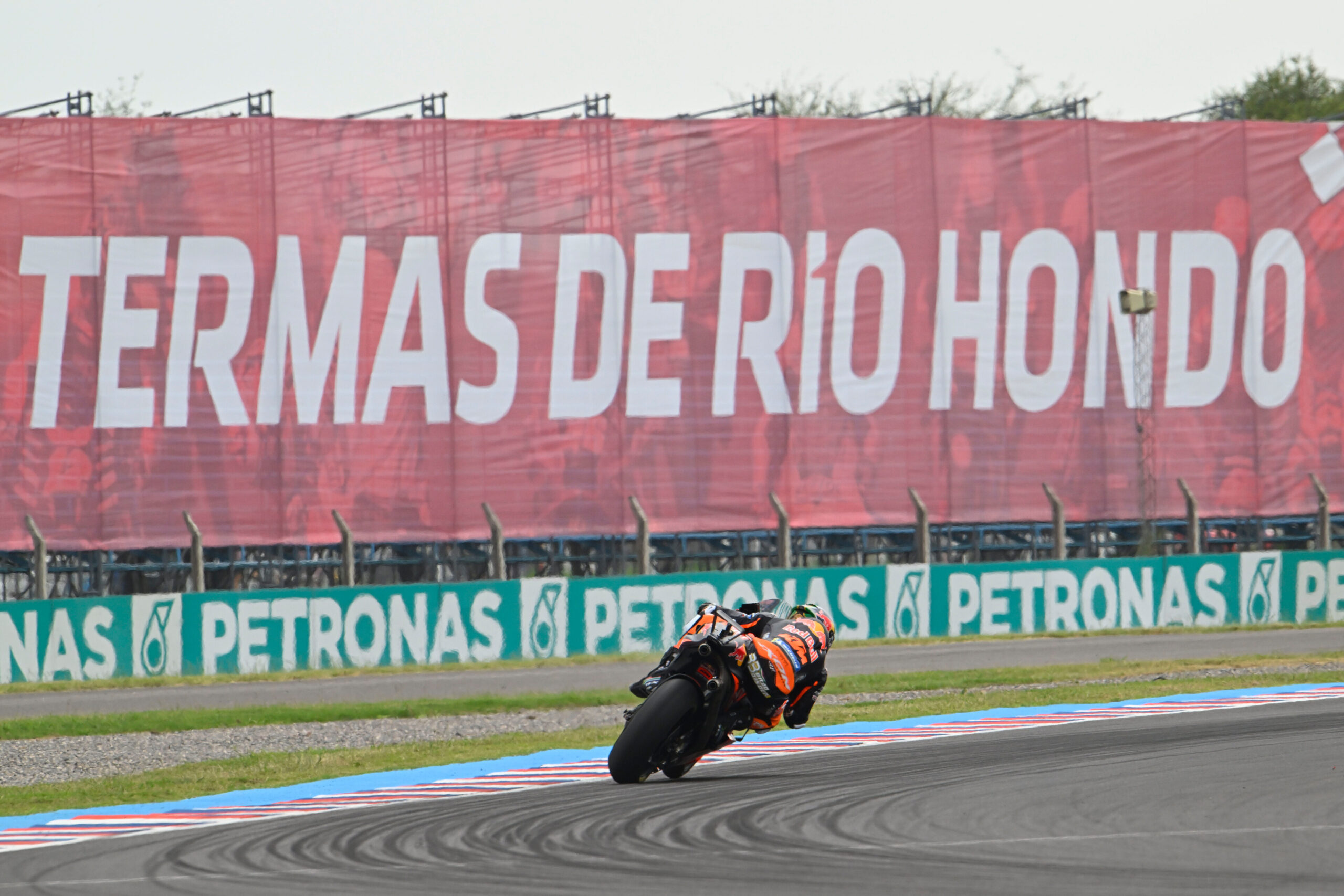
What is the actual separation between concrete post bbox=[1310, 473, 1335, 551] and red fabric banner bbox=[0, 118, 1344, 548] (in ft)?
3.39

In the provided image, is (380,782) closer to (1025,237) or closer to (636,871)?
(636,871)

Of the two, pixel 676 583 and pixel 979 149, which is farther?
pixel 979 149

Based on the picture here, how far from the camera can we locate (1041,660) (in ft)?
77.9

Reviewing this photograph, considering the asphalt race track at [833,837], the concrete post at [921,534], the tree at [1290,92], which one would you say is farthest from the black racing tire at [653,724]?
the tree at [1290,92]

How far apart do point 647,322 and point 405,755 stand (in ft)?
56.8

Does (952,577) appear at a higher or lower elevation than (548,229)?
lower

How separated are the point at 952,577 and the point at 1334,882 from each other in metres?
21.6

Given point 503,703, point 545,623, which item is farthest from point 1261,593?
point 503,703

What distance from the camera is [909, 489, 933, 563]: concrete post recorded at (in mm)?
30875

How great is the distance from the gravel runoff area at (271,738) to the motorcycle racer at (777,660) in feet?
18.0

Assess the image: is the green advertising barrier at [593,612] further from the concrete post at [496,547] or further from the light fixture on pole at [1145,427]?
the concrete post at [496,547]

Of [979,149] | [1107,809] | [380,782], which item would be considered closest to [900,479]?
[979,149]

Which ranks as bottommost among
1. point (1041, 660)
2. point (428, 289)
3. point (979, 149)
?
Answer: point (1041, 660)

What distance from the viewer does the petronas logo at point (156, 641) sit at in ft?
78.9
